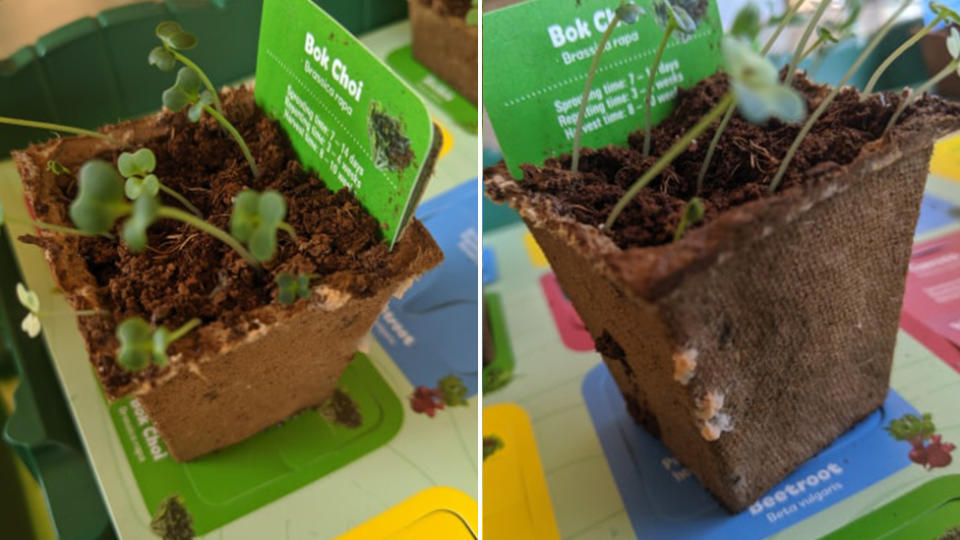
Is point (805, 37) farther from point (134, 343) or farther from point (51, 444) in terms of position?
point (51, 444)

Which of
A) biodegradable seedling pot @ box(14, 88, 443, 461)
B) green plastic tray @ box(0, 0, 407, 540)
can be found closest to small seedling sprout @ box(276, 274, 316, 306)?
biodegradable seedling pot @ box(14, 88, 443, 461)

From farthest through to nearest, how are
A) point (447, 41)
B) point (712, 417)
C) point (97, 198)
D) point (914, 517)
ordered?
point (447, 41)
point (914, 517)
point (712, 417)
point (97, 198)

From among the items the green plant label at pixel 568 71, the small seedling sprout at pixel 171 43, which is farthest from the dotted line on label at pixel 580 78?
the small seedling sprout at pixel 171 43

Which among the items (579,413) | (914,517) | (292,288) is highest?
(292,288)

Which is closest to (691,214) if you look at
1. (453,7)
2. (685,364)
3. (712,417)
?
(685,364)

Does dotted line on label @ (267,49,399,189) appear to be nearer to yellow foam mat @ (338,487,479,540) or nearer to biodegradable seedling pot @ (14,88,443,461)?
biodegradable seedling pot @ (14,88,443,461)

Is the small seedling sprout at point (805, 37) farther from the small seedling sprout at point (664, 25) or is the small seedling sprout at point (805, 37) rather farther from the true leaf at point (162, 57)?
the true leaf at point (162, 57)
